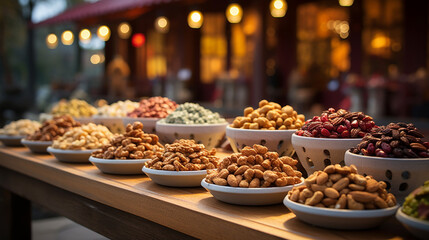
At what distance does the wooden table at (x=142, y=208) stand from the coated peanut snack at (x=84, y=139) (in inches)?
3.7

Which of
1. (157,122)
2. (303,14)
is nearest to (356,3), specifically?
(303,14)

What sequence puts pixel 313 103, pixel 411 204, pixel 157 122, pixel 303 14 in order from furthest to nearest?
pixel 303 14
pixel 313 103
pixel 157 122
pixel 411 204

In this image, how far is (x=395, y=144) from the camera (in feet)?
4.75

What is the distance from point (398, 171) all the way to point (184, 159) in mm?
763

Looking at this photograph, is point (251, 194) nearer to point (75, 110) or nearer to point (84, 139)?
point (84, 139)

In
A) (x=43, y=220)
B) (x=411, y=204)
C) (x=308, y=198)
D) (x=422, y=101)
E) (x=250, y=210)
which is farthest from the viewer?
(x=422, y=101)

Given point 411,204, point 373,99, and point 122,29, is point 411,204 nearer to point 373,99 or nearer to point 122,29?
point 373,99

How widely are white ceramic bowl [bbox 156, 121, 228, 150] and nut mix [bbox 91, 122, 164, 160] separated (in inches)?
8.2

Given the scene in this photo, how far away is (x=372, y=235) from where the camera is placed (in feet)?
4.12

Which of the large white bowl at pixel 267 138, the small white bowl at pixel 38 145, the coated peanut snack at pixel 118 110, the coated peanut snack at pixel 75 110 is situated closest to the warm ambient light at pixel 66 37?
the coated peanut snack at pixel 75 110

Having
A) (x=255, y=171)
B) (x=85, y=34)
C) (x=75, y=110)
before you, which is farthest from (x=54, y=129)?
(x=85, y=34)

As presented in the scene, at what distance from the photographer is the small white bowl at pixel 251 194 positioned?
4.96 ft

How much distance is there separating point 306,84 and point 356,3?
2.22m

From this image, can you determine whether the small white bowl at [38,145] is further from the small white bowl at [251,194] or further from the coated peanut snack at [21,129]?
the small white bowl at [251,194]
